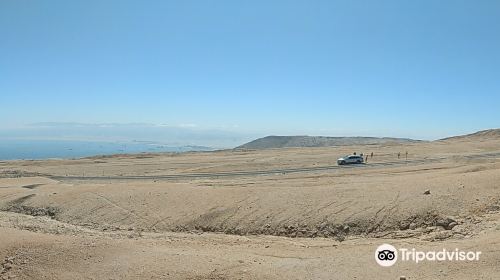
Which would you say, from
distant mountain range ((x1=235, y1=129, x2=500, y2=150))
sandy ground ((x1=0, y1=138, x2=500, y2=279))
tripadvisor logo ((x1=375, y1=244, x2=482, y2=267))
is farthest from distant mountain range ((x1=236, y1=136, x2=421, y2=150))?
tripadvisor logo ((x1=375, y1=244, x2=482, y2=267))

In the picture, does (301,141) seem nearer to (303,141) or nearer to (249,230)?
(303,141)

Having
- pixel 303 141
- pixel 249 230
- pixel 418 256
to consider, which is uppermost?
pixel 303 141

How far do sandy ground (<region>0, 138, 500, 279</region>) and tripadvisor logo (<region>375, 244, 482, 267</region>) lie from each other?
0.34 metres

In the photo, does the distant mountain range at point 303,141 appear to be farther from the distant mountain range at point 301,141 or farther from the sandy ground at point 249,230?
the sandy ground at point 249,230

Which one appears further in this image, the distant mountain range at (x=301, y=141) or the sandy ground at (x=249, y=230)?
the distant mountain range at (x=301, y=141)

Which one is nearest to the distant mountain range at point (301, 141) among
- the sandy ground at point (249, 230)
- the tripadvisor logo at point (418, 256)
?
the sandy ground at point (249, 230)

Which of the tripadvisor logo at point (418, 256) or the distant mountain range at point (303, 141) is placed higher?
the distant mountain range at point (303, 141)

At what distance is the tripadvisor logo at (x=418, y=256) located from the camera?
1598 cm

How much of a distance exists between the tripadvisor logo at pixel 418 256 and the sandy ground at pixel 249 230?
0.34 m

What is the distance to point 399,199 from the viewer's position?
24266mm

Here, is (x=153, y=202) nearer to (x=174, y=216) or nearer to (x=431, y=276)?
(x=174, y=216)

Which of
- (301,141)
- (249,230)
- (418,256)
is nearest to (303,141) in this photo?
(301,141)

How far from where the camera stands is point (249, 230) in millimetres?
23859

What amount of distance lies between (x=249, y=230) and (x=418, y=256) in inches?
379
